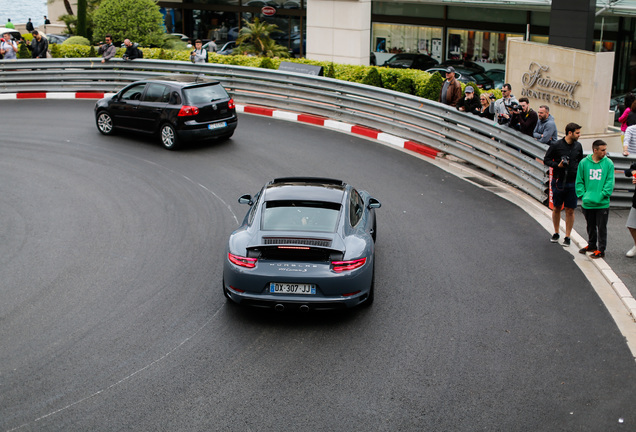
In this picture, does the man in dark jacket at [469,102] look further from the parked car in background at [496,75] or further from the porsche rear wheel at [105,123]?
the parked car in background at [496,75]

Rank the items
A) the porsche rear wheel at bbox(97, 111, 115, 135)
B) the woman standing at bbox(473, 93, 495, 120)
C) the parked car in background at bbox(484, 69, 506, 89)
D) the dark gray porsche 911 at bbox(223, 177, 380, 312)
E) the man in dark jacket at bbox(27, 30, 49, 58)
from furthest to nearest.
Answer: the parked car in background at bbox(484, 69, 506, 89) → the man in dark jacket at bbox(27, 30, 49, 58) → the porsche rear wheel at bbox(97, 111, 115, 135) → the woman standing at bbox(473, 93, 495, 120) → the dark gray porsche 911 at bbox(223, 177, 380, 312)

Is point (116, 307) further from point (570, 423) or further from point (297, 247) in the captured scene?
point (570, 423)

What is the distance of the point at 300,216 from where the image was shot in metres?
9.73

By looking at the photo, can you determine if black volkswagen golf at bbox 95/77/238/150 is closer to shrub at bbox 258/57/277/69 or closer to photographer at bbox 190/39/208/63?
shrub at bbox 258/57/277/69

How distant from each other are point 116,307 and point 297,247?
2611mm

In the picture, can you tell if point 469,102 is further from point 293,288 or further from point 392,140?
point 293,288

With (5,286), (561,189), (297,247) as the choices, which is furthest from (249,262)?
(561,189)

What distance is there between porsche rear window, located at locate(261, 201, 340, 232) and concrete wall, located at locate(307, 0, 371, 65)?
70.8 feet

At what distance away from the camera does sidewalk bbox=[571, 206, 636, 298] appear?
1076 cm

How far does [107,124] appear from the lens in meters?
19.2

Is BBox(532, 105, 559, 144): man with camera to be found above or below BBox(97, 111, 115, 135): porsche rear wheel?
above

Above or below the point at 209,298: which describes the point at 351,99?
above

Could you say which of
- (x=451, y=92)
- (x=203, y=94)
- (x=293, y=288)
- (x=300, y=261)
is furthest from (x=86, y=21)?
(x=293, y=288)

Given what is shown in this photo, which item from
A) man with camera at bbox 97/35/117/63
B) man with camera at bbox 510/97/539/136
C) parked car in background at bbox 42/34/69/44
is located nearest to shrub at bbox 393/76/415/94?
man with camera at bbox 510/97/539/136
